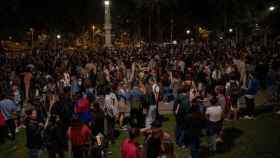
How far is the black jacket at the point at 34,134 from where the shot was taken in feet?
35.7

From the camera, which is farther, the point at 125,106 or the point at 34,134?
the point at 125,106

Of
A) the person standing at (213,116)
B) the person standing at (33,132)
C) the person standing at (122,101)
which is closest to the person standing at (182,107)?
the person standing at (213,116)

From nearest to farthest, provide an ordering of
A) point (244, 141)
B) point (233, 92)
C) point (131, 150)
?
point (131, 150) → point (244, 141) → point (233, 92)

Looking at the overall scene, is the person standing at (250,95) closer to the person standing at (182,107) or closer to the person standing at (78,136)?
the person standing at (182,107)

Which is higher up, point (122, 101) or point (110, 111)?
point (122, 101)

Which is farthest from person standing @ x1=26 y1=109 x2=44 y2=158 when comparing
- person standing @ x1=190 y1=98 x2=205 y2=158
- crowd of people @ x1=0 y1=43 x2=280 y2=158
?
person standing @ x1=190 y1=98 x2=205 y2=158

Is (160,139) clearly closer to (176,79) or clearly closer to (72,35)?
(176,79)

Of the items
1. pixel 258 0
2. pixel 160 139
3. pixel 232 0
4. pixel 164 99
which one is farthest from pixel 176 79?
pixel 232 0

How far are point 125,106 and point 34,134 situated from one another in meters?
4.99

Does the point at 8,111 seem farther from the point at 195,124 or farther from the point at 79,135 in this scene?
the point at 195,124

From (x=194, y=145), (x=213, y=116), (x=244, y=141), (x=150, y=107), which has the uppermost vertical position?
(x=150, y=107)

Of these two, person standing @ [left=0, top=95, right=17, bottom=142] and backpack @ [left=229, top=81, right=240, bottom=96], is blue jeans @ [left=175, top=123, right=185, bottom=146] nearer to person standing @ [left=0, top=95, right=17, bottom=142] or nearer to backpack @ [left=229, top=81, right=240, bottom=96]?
backpack @ [left=229, top=81, right=240, bottom=96]

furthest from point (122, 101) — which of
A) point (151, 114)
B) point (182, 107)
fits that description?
point (182, 107)

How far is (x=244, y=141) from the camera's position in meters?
14.2
